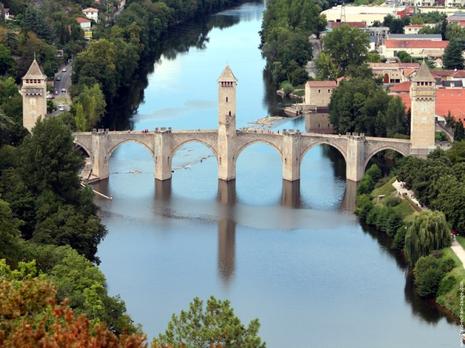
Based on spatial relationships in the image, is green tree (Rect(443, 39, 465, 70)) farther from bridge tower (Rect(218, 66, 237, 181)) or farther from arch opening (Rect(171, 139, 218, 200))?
bridge tower (Rect(218, 66, 237, 181))

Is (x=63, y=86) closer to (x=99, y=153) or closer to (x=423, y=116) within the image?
(x=99, y=153)

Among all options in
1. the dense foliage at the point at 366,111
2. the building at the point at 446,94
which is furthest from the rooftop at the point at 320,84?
the dense foliage at the point at 366,111

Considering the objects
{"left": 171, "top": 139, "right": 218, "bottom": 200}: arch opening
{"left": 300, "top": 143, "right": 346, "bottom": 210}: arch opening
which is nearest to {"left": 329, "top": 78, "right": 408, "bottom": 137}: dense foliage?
{"left": 300, "top": 143, "right": 346, "bottom": 210}: arch opening

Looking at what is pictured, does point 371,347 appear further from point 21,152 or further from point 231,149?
point 231,149

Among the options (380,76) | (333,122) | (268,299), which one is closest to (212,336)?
(268,299)

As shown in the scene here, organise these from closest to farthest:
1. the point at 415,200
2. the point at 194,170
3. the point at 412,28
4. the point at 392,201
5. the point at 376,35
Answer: the point at 415,200, the point at 392,201, the point at 194,170, the point at 376,35, the point at 412,28

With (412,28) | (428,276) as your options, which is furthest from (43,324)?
(412,28)

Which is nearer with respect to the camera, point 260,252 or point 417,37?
point 260,252

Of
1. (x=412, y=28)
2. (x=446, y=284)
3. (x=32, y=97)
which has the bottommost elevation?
(x=446, y=284)
